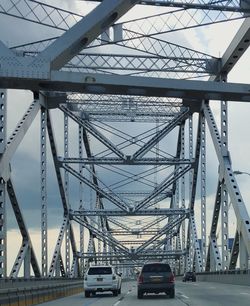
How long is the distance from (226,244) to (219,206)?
4904 millimetres

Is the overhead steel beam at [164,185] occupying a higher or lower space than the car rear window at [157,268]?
higher

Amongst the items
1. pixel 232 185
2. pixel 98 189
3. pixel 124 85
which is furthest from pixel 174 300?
pixel 98 189

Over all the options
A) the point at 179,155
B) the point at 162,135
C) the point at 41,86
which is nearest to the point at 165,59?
the point at 41,86

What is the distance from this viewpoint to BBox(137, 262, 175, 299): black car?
3095cm

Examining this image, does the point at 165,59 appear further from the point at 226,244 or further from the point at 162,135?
the point at 162,135

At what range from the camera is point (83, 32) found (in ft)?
102

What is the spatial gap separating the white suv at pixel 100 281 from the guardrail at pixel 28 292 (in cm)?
131

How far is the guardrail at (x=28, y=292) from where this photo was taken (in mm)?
21163

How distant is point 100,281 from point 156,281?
4.73 m

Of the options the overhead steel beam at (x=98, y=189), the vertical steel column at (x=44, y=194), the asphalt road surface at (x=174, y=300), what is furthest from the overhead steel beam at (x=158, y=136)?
the asphalt road surface at (x=174, y=300)

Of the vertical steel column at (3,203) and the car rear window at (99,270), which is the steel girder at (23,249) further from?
the car rear window at (99,270)

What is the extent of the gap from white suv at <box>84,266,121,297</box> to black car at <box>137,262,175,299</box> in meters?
3.72

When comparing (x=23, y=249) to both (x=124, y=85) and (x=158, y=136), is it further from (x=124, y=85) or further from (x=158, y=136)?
(x=158, y=136)

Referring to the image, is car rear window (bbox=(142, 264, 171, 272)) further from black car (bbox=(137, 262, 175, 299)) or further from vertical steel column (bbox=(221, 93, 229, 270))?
vertical steel column (bbox=(221, 93, 229, 270))
